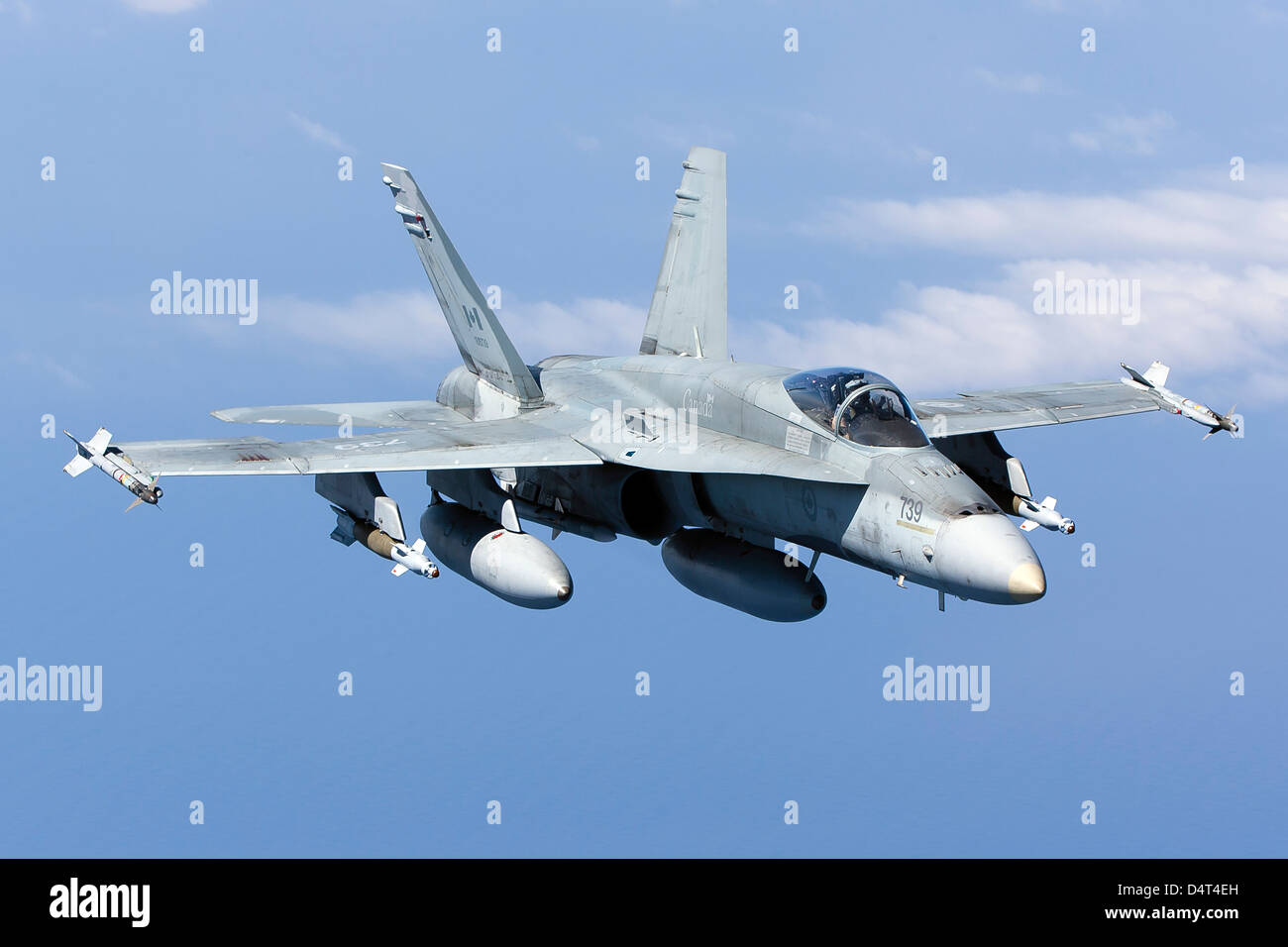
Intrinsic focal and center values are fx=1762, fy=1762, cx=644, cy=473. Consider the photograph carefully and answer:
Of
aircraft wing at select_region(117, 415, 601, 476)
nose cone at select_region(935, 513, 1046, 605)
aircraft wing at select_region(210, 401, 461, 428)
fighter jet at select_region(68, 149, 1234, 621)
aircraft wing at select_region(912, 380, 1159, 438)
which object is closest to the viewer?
nose cone at select_region(935, 513, 1046, 605)

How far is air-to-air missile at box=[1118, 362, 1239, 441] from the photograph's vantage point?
24719mm

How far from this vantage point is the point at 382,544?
21.9 m

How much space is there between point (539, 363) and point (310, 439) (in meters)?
4.48

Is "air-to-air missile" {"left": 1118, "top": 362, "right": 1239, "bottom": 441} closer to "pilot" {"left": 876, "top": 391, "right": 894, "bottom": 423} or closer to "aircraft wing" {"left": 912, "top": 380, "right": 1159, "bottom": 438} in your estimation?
"aircraft wing" {"left": 912, "top": 380, "right": 1159, "bottom": 438}

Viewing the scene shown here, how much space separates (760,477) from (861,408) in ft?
5.35

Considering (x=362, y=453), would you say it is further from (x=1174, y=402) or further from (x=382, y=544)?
(x=1174, y=402)

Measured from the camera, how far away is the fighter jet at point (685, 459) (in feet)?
65.0

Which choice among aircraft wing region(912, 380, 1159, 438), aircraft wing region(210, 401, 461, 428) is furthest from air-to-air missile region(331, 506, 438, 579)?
aircraft wing region(912, 380, 1159, 438)

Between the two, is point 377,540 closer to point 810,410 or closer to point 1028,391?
point 810,410

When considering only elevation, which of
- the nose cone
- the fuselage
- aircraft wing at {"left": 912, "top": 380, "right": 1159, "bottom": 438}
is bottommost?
the nose cone

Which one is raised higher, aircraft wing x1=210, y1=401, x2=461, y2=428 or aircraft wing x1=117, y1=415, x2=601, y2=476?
aircraft wing x1=210, y1=401, x2=461, y2=428

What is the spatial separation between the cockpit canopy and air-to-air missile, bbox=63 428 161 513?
7584 millimetres

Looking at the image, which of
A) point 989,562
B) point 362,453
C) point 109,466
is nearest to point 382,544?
point 362,453

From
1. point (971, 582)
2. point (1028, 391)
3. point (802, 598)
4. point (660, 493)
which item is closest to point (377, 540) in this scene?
point (660, 493)
